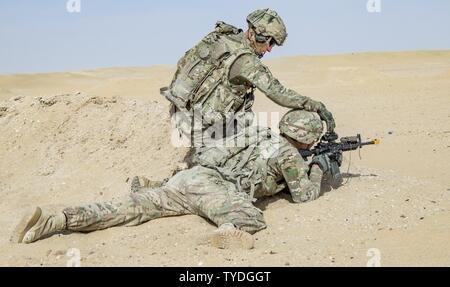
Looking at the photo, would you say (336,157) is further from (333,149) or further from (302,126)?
(302,126)

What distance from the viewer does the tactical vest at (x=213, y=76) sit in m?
5.76

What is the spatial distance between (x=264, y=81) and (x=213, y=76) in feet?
1.72

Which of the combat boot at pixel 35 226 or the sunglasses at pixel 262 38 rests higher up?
the sunglasses at pixel 262 38

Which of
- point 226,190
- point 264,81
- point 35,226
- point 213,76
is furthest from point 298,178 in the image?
point 35,226

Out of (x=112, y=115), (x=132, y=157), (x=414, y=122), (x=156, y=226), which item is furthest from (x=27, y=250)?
(x=414, y=122)

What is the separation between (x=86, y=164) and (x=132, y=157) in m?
0.54

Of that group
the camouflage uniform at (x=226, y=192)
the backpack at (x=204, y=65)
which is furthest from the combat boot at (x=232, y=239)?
the backpack at (x=204, y=65)

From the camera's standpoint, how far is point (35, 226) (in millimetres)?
4863

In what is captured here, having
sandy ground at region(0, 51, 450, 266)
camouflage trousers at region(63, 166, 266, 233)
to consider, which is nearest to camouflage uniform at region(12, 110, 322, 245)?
camouflage trousers at region(63, 166, 266, 233)

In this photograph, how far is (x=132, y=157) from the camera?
759 cm

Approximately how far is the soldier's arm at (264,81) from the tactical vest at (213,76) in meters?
0.11

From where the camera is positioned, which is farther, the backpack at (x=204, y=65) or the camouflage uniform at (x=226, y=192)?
the backpack at (x=204, y=65)

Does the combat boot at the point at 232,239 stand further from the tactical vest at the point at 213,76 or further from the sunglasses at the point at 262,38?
the sunglasses at the point at 262,38
